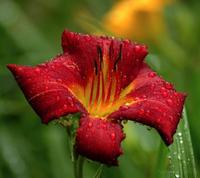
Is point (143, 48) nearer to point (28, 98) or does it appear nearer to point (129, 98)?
point (129, 98)

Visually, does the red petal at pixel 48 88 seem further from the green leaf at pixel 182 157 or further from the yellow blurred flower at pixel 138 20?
the yellow blurred flower at pixel 138 20

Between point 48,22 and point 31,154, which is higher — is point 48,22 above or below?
above

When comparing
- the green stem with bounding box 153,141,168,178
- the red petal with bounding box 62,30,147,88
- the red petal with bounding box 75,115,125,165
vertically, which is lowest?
the green stem with bounding box 153,141,168,178

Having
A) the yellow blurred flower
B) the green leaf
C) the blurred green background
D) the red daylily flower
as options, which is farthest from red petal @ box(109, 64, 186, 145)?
the yellow blurred flower

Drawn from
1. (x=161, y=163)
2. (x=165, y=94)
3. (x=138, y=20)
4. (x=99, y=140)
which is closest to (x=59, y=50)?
(x=138, y=20)

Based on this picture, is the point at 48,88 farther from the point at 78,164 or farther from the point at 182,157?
the point at 182,157

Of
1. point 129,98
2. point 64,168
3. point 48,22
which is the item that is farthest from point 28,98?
point 48,22

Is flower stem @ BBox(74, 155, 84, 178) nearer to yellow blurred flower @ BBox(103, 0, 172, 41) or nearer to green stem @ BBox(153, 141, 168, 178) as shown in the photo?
green stem @ BBox(153, 141, 168, 178)
